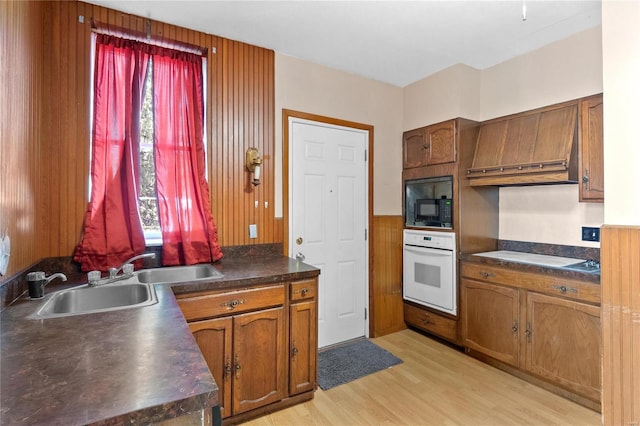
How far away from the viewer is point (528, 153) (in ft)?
9.09

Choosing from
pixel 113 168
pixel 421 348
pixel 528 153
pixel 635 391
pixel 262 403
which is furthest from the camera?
pixel 421 348

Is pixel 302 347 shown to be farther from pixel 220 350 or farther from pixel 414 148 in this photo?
pixel 414 148

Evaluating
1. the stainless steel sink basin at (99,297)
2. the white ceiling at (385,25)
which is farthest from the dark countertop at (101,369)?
the white ceiling at (385,25)

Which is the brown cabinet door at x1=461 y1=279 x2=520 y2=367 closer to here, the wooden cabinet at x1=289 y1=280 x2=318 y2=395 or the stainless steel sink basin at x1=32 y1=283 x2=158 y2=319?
the wooden cabinet at x1=289 y1=280 x2=318 y2=395

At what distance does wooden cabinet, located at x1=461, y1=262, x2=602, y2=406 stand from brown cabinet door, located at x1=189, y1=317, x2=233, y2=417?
7.03 ft

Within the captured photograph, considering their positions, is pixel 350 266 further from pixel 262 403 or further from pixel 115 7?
pixel 115 7

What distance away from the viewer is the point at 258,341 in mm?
2078

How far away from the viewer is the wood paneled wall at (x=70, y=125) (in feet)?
5.20

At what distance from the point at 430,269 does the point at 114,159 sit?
9.57 feet

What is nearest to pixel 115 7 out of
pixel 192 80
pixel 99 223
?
pixel 192 80

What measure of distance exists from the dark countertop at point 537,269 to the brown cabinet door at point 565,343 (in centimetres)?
18

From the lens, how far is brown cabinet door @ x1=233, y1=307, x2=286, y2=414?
2.00 m

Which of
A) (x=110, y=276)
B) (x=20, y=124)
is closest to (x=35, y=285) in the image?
(x=110, y=276)

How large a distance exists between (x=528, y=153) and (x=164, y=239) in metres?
3.03
